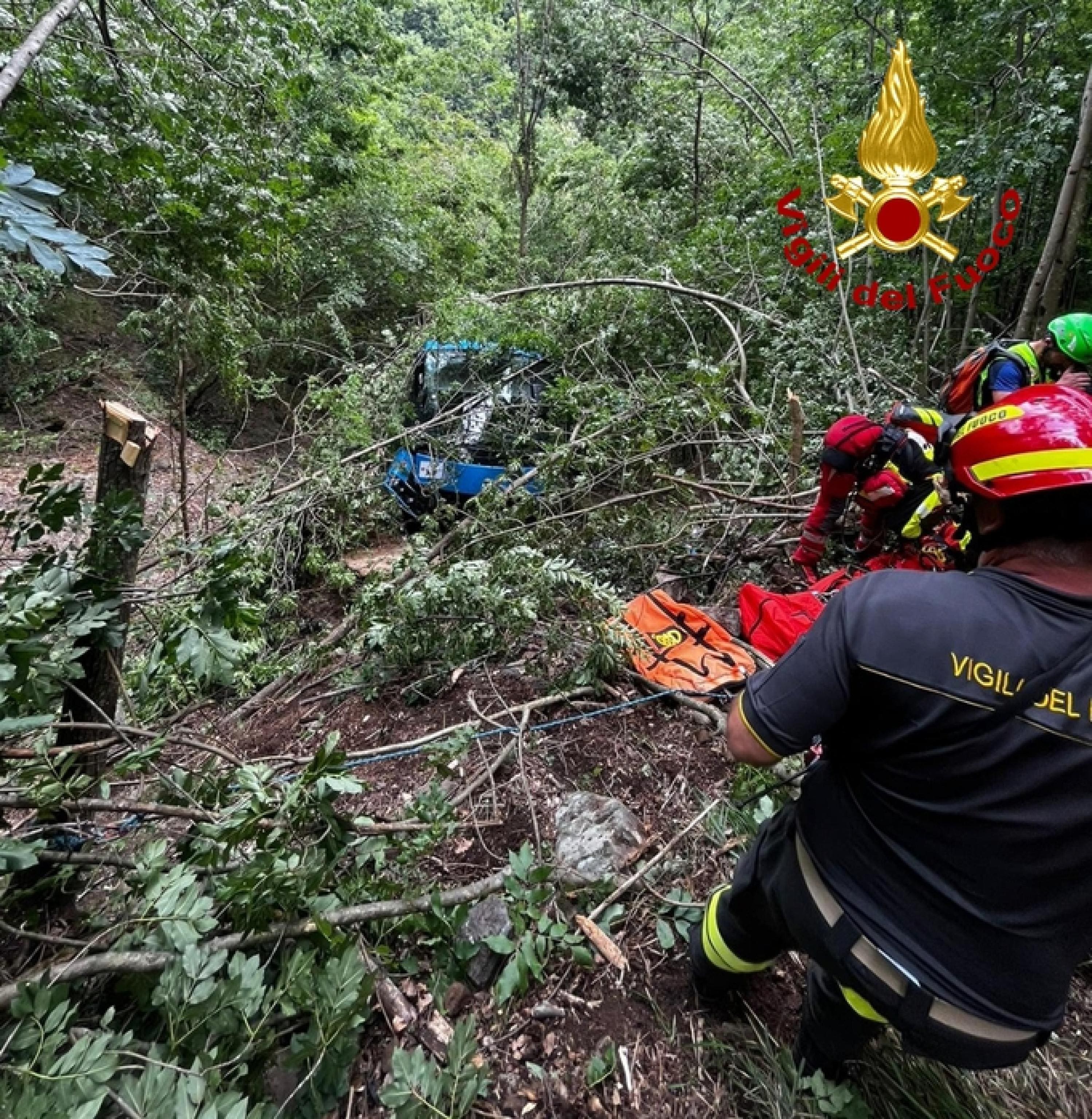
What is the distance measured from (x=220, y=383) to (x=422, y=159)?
611cm

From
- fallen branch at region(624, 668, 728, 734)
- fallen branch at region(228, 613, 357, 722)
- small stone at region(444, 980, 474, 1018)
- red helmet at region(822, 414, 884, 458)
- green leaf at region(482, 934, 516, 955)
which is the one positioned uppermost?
red helmet at region(822, 414, 884, 458)

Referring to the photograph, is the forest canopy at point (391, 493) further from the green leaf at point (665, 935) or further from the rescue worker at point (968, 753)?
the rescue worker at point (968, 753)

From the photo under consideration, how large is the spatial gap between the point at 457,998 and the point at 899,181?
558 centimetres

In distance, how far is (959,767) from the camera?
102 centimetres

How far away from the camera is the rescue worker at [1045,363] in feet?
9.46

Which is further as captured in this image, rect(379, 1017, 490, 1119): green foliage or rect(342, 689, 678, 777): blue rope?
rect(342, 689, 678, 777): blue rope

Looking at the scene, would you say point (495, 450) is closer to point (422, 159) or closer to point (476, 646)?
point (476, 646)

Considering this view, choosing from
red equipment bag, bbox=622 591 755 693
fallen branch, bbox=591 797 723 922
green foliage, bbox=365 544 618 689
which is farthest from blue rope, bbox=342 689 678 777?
fallen branch, bbox=591 797 723 922

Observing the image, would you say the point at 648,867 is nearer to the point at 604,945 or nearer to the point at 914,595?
the point at 604,945

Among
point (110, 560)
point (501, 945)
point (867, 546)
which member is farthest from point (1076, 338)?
point (110, 560)

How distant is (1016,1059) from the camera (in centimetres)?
114

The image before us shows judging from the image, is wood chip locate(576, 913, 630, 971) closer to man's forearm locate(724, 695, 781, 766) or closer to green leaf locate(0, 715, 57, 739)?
man's forearm locate(724, 695, 781, 766)

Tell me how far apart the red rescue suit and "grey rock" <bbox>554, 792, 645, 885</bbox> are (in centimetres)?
211

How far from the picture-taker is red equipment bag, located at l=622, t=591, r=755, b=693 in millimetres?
2914
